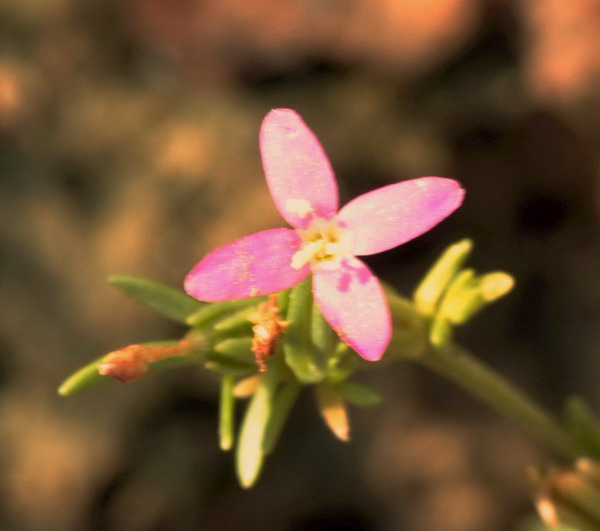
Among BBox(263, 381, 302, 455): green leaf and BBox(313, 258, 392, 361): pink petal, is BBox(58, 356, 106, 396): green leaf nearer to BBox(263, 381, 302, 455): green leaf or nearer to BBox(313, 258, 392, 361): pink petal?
BBox(263, 381, 302, 455): green leaf

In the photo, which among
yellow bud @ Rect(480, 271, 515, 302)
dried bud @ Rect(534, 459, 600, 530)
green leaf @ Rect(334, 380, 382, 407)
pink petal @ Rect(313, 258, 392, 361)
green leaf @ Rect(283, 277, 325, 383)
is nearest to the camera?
pink petal @ Rect(313, 258, 392, 361)

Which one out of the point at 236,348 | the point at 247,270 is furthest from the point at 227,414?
the point at 247,270

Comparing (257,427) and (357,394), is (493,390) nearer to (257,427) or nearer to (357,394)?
(357,394)

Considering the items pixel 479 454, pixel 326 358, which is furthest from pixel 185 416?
pixel 326 358

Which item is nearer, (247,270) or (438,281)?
(247,270)

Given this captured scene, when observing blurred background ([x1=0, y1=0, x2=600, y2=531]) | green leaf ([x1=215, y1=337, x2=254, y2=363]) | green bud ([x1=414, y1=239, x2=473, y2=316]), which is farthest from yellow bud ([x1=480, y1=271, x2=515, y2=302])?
blurred background ([x1=0, y1=0, x2=600, y2=531])

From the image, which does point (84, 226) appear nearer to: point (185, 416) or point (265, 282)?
point (185, 416)

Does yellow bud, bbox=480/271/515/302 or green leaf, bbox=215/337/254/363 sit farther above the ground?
green leaf, bbox=215/337/254/363
